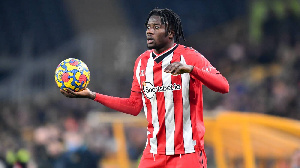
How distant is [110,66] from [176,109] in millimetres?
12883

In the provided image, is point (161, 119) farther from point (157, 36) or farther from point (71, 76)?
point (71, 76)

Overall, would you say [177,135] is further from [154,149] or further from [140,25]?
[140,25]

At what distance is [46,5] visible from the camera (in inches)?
712

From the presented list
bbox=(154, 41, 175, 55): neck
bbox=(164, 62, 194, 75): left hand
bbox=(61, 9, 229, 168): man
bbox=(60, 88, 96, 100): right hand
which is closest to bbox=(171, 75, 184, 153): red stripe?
bbox=(61, 9, 229, 168): man

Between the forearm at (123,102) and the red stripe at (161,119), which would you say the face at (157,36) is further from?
the forearm at (123,102)

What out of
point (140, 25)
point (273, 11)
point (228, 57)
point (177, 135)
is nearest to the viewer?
point (177, 135)

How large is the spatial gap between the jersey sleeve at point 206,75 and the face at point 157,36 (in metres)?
0.25

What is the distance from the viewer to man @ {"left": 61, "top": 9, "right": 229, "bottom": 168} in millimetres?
4789

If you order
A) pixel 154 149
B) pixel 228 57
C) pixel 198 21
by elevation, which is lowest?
pixel 154 149

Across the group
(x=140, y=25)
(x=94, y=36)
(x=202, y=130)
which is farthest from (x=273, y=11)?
(x=202, y=130)

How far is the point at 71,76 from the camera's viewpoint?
498 centimetres

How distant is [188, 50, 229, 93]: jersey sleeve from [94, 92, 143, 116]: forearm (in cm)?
65

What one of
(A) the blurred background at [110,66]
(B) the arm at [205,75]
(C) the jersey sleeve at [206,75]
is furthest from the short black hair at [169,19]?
(A) the blurred background at [110,66]

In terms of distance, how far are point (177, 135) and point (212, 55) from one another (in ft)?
38.1
